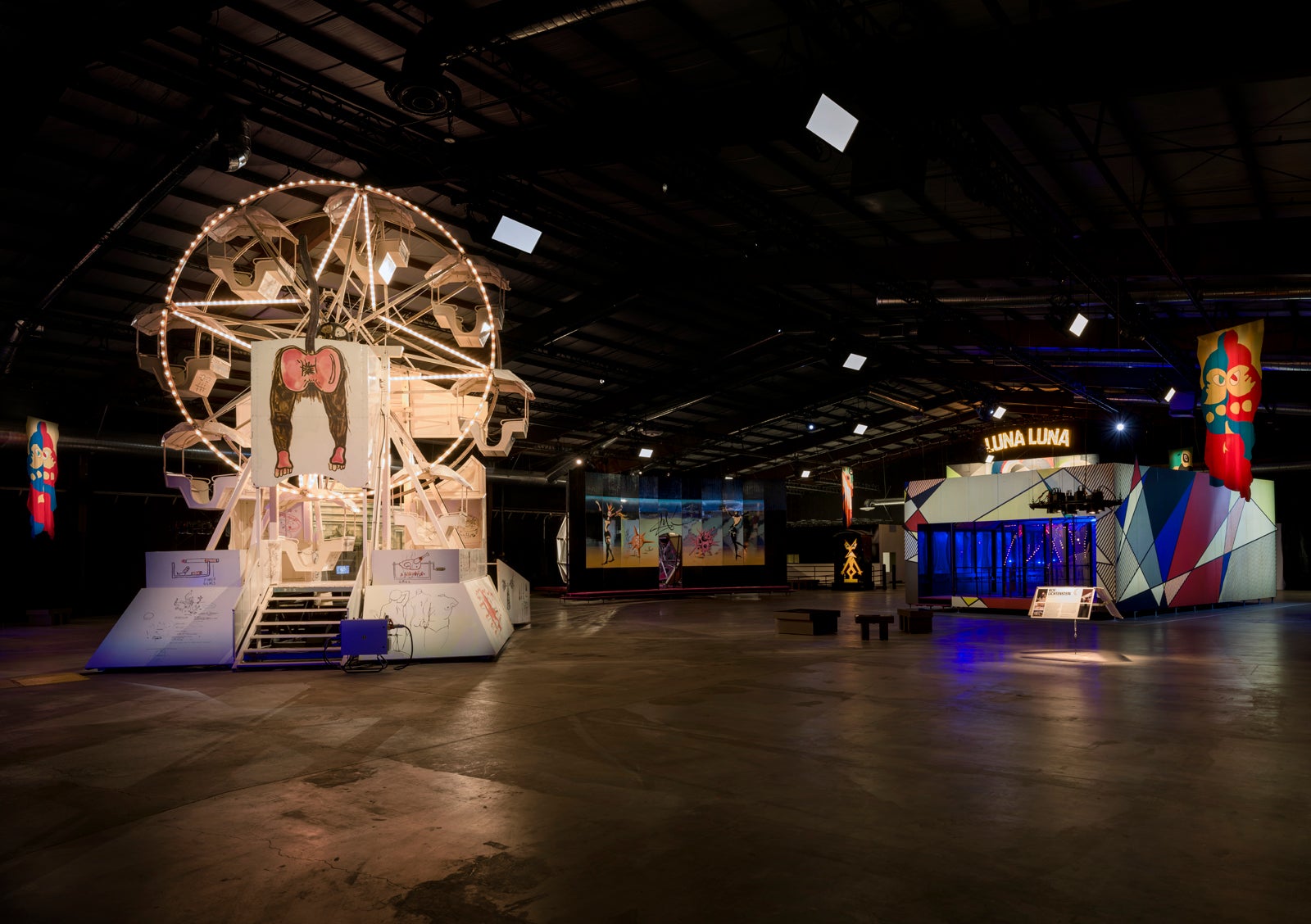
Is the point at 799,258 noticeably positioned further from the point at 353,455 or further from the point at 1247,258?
the point at 353,455

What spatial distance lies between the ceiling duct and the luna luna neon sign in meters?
25.7

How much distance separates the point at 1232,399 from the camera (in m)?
12.8

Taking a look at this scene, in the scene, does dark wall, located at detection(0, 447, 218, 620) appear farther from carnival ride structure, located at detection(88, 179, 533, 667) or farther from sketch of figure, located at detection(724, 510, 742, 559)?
sketch of figure, located at detection(724, 510, 742, 559)

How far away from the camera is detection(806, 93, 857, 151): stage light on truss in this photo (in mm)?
9430

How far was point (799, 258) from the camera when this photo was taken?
1748 cm

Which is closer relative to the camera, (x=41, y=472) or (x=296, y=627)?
(x=296, y=627)

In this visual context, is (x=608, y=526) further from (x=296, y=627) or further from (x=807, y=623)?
(x=296, y=627)

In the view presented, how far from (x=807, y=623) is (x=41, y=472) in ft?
53.1

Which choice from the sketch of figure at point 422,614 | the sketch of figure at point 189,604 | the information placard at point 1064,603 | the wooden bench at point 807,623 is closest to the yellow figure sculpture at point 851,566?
the wooden bench at point 807,623

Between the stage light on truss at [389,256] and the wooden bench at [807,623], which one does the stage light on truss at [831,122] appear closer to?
the stage light on truss at [389,256]

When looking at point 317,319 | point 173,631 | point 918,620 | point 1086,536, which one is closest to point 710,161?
point 317,319

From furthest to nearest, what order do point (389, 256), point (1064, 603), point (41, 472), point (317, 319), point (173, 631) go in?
point (41, 472)
point (1064, 603)
point (389, 256)
point (173, 631)
point (317, 319)

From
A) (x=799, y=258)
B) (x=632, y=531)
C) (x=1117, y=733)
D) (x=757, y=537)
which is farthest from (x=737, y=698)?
(x=757, y=537)

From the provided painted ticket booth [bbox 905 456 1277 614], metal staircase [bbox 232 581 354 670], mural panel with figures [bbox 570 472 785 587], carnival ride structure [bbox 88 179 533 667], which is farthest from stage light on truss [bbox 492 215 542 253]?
mural panel with figures [bbox 570 472 785 587]
